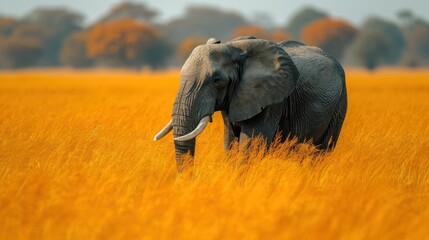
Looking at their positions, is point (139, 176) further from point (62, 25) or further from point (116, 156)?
point (62, 25)

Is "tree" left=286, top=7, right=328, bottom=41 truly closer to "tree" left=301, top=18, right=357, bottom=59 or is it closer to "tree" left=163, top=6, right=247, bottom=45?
"tree" left=163, top=6, right=247, bottom=45

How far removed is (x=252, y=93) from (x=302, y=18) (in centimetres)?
10392

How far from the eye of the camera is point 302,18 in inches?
4311

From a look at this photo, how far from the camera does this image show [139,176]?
6.89 m

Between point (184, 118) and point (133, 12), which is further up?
point (184, 118)

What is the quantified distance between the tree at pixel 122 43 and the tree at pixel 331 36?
16.0 meters

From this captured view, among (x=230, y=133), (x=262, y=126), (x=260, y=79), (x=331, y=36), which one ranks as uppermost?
(x=260, y=79)

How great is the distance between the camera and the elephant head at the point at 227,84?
684cm

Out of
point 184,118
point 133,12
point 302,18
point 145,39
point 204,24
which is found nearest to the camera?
point 184,118

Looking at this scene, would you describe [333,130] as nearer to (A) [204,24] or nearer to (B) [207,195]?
(B) [207,195]

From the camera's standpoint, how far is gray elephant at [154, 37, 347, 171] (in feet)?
22.5

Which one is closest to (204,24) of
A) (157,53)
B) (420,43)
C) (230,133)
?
(420,43)

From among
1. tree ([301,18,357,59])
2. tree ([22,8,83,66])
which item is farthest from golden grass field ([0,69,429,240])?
tree ([22,8,83,66])

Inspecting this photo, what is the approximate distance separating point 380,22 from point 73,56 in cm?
4865
